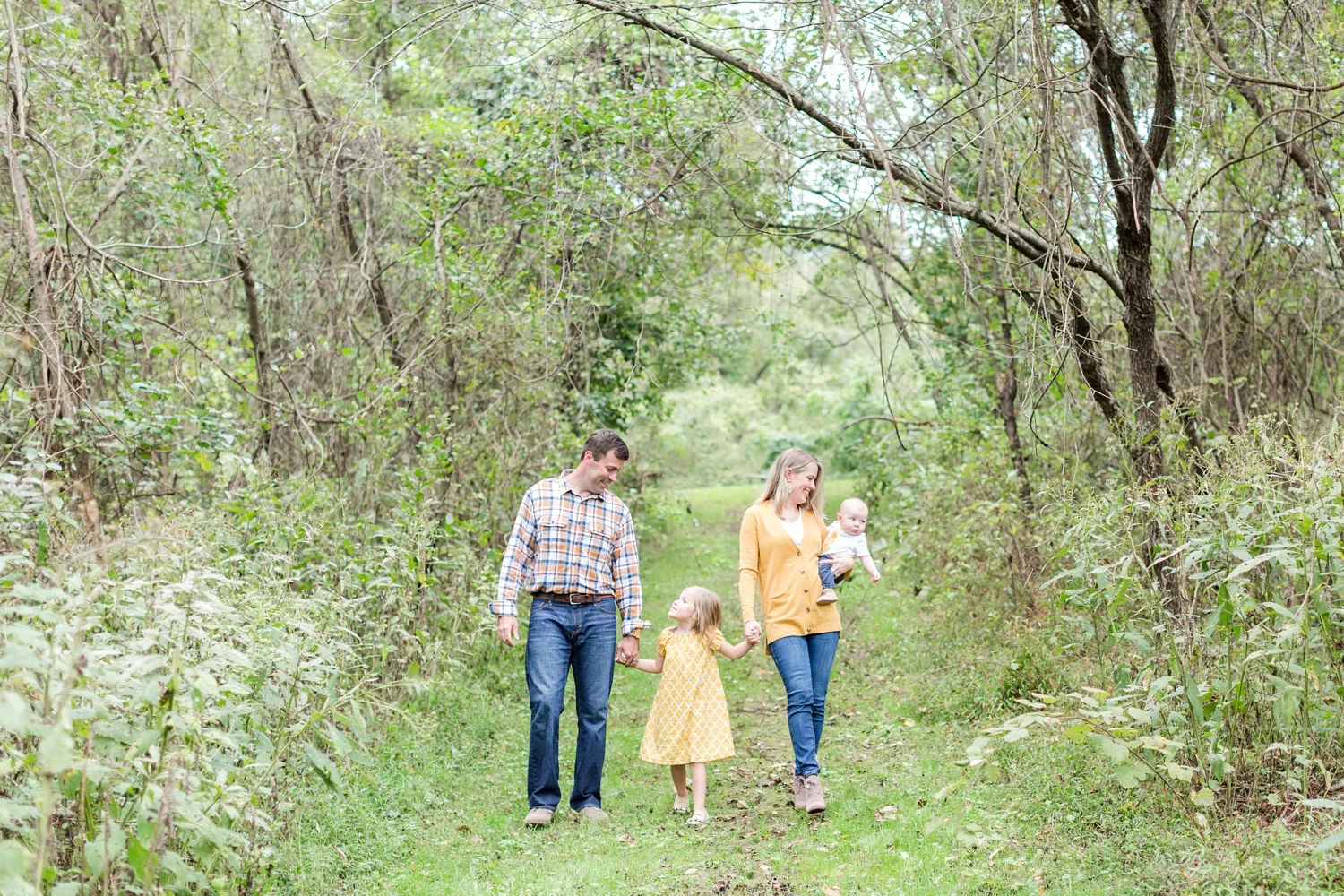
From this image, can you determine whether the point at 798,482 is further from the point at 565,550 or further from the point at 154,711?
the point at 154,711

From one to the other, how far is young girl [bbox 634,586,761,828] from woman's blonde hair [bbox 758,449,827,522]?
0.57 meters

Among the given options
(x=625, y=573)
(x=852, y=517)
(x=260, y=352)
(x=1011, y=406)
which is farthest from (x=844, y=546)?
(x=260, y=352)

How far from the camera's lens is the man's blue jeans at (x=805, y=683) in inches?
214

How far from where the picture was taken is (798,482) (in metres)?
5.68

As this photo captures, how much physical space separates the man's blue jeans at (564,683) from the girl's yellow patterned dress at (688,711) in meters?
0.27

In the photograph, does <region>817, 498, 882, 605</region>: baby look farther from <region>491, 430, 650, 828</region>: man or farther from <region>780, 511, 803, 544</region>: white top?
<region>491, 430, 650, 828</region>: man

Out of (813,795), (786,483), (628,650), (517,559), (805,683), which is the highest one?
(786,483)

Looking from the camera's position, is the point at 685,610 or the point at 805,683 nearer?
the point at 805,683

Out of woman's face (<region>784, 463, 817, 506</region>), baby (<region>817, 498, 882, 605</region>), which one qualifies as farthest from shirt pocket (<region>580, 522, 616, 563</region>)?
baby (<region>817, 498, 882, 605</region>)

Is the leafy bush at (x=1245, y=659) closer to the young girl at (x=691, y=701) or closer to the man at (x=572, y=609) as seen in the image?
the young girl at (x=691, y=701)

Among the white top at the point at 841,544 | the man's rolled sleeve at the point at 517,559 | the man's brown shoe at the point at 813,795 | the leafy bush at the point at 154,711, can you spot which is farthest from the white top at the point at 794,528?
the leafy bush at the point at 154,711

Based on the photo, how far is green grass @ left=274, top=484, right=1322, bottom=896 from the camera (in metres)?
4.21

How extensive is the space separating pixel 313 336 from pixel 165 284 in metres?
1.15

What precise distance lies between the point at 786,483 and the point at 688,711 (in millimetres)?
1194
